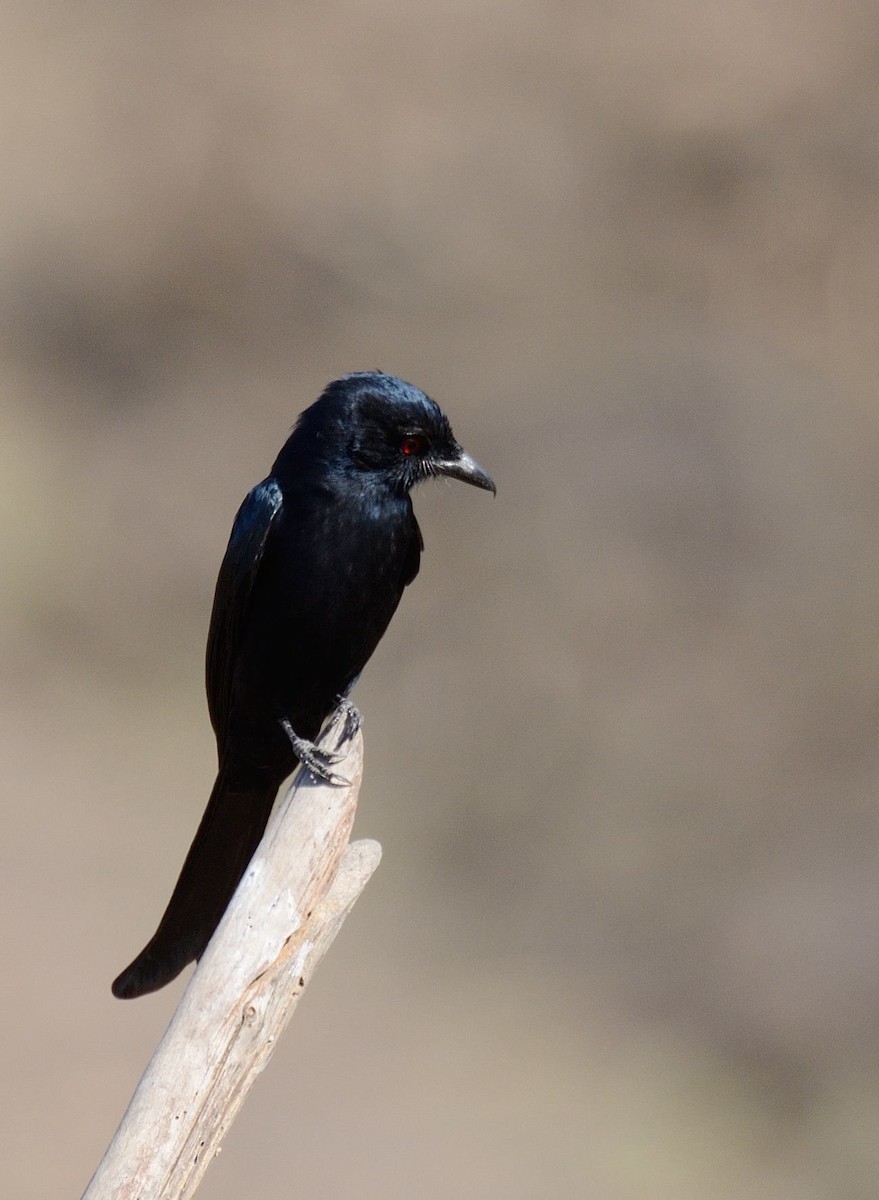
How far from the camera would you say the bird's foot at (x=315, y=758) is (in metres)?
3.67

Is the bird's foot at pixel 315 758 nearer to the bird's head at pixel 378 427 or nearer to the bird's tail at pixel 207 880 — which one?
the bird's tail at pixel 207 880

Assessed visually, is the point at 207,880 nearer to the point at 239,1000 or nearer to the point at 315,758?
the point at 315,758

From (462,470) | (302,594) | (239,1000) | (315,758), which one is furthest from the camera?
(462,470)

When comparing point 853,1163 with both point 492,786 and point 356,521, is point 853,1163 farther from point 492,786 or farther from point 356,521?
point 356,521

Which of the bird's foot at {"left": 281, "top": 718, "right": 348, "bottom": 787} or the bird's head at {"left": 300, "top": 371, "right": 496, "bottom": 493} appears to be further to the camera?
the bird's head at {"left": 300, "top": 371, "right": 496, "bottom": 493}

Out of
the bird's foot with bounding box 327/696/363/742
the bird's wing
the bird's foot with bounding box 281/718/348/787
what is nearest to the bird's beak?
the bird's wing

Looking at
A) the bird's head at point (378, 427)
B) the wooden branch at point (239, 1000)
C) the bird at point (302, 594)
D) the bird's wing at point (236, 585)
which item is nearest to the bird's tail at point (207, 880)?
the bird at point (302, 594)

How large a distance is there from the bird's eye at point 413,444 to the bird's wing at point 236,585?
0.41m

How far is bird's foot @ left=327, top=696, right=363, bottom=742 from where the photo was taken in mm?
4386

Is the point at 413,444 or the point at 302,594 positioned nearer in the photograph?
the point at 302,594

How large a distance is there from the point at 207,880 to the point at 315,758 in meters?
0.59

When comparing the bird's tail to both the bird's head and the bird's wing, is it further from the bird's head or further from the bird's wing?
the bird's head

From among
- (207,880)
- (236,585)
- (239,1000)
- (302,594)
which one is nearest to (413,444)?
(302,594)

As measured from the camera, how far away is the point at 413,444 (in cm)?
451
